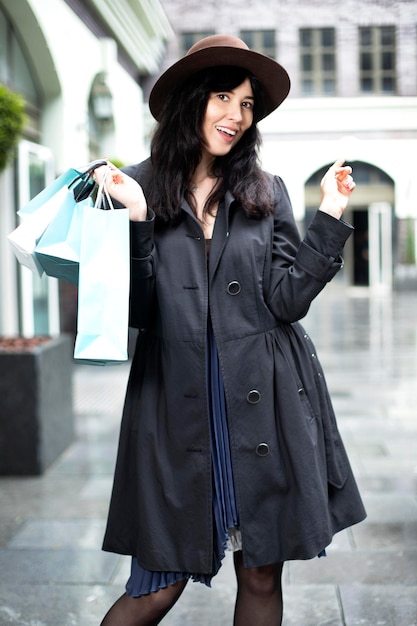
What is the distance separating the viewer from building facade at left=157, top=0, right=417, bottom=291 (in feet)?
12.8

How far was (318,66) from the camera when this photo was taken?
5.06 metres

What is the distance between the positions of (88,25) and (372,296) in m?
11.7

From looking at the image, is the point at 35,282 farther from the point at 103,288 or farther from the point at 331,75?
the point at 103,288

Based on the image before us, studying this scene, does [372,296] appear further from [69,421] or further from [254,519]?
[254,519]

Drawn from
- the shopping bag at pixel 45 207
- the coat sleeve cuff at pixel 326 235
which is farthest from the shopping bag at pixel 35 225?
the coat sleeve cuff at pixel 326 235

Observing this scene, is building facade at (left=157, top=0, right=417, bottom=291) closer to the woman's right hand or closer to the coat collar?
the coat collar

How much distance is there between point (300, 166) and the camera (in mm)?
4027

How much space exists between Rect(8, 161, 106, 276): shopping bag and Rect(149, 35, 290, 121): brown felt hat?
32cm

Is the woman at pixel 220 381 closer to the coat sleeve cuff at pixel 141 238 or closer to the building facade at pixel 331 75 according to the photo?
the coat sleeve cuff at pixel 141 238

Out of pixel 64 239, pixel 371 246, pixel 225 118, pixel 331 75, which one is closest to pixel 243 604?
pixel 64 239

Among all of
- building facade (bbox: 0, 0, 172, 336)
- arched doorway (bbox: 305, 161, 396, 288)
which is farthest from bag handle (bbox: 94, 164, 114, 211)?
arched doorway (bbox: 305, 161, 396, 288)

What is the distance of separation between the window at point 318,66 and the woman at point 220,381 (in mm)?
2831

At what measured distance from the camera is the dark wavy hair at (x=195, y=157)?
215 centimetres

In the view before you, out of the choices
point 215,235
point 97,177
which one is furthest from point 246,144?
point 97,177
